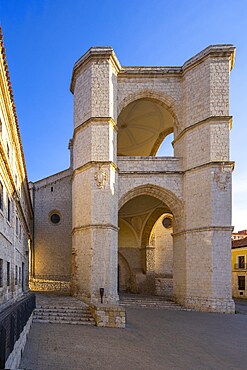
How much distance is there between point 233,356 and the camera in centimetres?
805

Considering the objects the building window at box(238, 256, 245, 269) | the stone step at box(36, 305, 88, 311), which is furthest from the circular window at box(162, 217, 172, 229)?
the stone step at box(36, 305, 88, 311)

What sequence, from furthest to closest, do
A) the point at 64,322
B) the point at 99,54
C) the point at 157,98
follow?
the point at 157,98
the point at 99,54
the point at 64,322

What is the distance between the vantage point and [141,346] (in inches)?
342

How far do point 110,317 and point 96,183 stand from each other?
721 cm

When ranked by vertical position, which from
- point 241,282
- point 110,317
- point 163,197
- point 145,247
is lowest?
point 241,282

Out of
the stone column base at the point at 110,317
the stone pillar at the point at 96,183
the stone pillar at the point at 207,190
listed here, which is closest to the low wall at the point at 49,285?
the stone pillar at the point at 96,183

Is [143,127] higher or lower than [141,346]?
higher

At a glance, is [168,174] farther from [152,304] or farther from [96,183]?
[152,304]

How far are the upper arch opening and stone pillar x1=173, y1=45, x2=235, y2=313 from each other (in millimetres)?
4797

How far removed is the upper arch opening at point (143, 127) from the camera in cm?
2269

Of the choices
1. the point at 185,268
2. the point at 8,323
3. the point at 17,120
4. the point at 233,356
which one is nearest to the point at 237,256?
the point at 185,268

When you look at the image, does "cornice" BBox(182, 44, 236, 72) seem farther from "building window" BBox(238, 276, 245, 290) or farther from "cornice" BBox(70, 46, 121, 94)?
"building window" BBox(238, 276, 245, 290)

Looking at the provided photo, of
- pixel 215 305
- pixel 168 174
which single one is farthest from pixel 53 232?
pixel 215 305

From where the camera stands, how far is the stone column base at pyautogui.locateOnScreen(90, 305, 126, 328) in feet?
36.3
